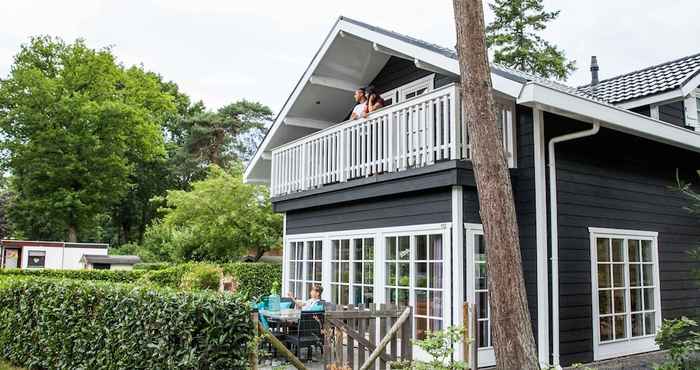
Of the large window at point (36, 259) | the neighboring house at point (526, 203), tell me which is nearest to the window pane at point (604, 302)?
the neighboring house at point (526, 203)

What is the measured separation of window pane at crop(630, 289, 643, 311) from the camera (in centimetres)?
841

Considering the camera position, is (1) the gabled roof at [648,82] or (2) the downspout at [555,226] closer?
(2) the downspout at [555,226]

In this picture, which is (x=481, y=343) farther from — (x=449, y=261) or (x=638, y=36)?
(x=638, y=36)

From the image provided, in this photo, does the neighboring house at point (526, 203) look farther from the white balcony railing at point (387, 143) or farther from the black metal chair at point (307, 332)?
the black metal chair at point (307, 332)

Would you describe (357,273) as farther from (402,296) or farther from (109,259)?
(109,259)

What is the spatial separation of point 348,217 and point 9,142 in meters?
26.3

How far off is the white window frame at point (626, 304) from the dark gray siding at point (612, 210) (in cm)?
9

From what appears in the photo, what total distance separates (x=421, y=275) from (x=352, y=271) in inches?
71.5

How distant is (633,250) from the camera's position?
8.60 meters

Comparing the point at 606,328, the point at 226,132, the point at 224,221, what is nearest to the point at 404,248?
the point at 606,328

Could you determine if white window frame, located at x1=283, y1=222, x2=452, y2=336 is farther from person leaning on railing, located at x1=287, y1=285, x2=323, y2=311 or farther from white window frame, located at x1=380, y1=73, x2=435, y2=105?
white window frame, located at x1=380, y1=73, x2=435, y2=105

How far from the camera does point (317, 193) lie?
10.2 m

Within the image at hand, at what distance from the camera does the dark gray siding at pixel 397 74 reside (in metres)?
10.1

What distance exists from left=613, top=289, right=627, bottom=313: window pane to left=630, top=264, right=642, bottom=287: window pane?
327 millimetres
